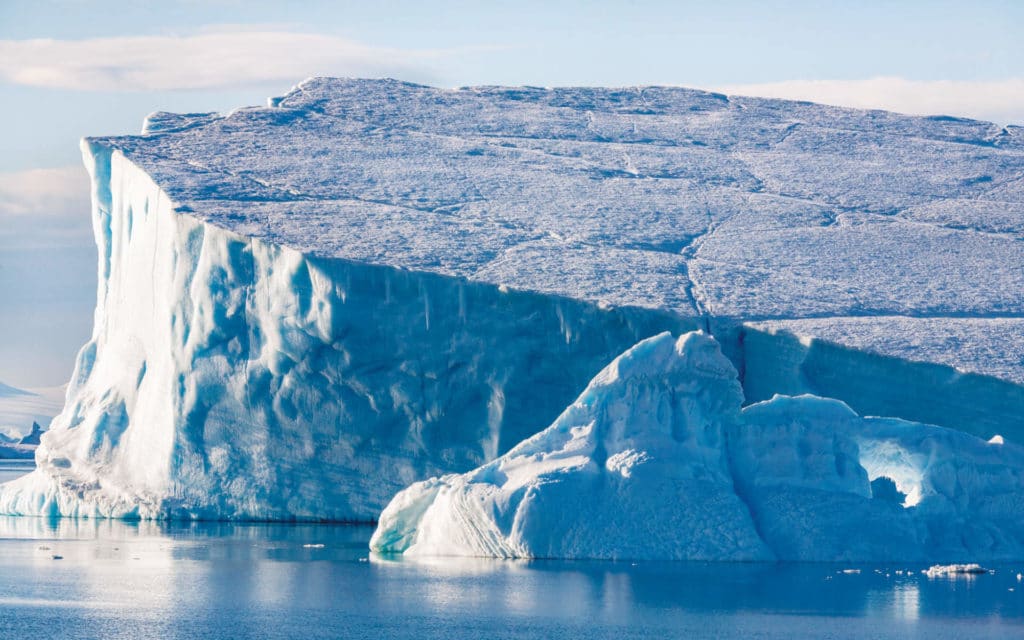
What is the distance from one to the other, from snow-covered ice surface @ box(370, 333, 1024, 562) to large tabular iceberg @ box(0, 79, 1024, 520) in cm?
200

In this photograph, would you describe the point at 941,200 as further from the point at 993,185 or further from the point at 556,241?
the point at 556,241

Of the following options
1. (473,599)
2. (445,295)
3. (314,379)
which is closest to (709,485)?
(473,599)

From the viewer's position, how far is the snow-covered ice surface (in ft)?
53.2

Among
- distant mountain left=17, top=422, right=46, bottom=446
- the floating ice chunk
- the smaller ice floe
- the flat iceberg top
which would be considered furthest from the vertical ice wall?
distant mountain left=17, top=422, right=46, bottom=446

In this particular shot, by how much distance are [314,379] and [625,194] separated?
5257 millimetres

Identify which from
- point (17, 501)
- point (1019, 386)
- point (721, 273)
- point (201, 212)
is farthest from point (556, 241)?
point (17, 501)

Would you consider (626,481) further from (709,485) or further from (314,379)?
(314,379)

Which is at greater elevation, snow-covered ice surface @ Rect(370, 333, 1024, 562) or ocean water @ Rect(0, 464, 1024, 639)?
snow-covered ice surface @ Rect(370, 333, 1024, 562)

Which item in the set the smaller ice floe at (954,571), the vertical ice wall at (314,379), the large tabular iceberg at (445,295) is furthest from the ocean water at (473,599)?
the large tabular iceberg at (445,295)

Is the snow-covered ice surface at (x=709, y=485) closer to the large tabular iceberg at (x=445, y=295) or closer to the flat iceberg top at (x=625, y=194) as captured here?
the large tabular iceberg at (x=445, y=295)

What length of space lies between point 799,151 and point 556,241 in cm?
628

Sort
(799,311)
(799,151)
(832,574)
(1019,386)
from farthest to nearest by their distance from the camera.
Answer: (799,151)
(799,311)
(1019,386)
(832,574)

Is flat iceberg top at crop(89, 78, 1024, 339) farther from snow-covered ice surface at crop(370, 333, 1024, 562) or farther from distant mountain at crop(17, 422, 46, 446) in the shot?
distant mountain at crop(17, 422, 46, 446)

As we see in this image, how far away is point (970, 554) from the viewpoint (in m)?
16.8
